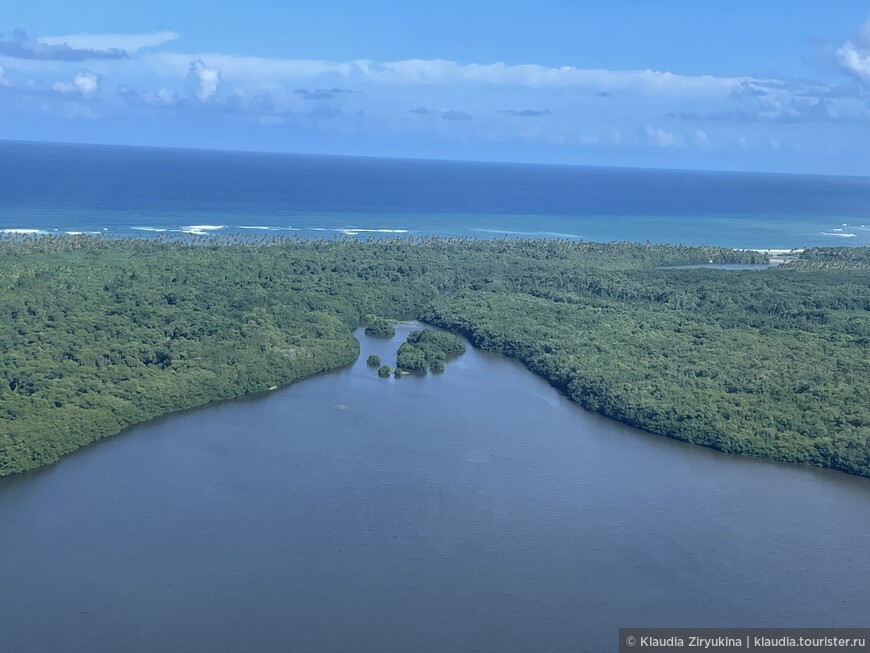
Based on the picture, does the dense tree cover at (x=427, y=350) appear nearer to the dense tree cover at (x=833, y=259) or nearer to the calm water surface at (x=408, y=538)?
the calm water surface at (x=408, y=538)

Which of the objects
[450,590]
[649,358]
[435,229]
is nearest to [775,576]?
[450,590]

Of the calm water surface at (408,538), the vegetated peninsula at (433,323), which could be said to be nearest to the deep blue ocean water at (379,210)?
the vegetated peninsula at (433,323)

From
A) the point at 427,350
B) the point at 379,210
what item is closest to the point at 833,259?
the point at 427,350

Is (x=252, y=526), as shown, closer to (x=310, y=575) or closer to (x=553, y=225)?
(x=310, y=575)

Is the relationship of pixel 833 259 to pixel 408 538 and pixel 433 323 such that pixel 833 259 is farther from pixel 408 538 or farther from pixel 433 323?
pixel 408 538

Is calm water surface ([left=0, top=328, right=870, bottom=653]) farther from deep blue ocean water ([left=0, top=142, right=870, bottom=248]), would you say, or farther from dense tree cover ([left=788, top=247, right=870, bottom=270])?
deep blue ocean water ([left=0, top=142, right=870, bottom=248])

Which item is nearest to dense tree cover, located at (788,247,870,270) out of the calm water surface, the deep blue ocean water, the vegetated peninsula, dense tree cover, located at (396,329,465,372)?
the vegetated peninsula
